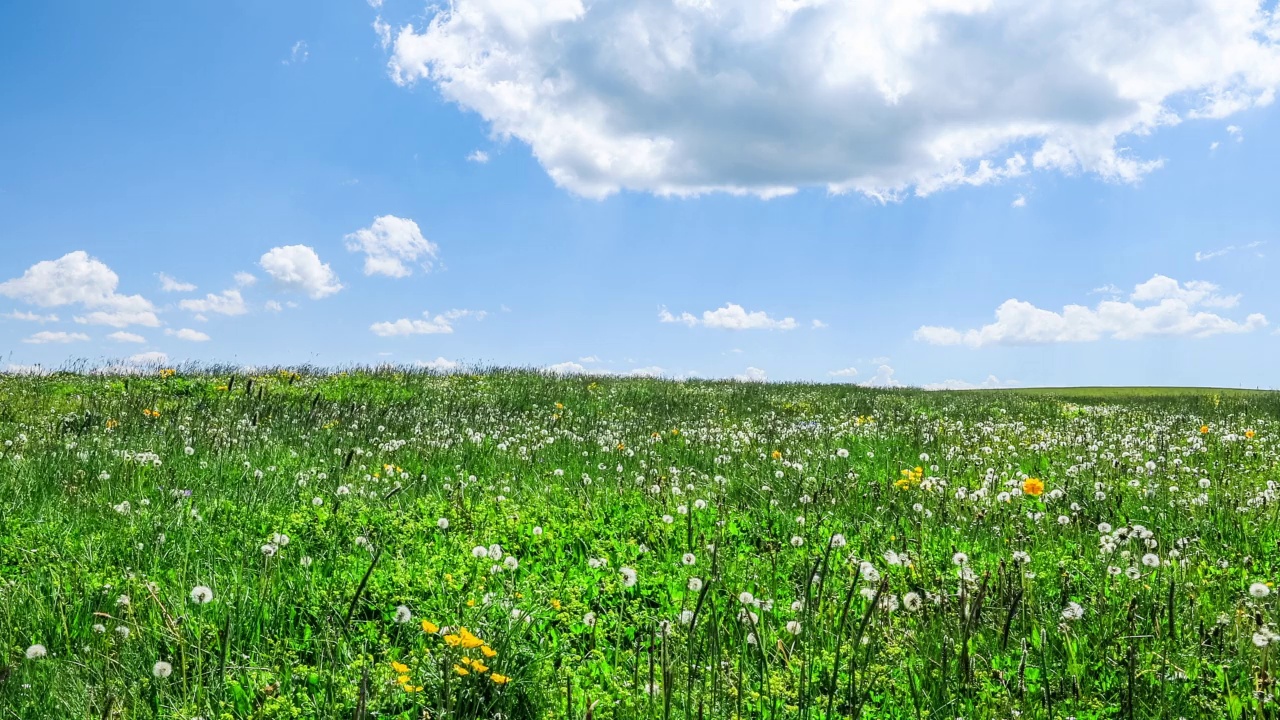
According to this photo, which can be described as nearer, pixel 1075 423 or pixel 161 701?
pixel 161 701

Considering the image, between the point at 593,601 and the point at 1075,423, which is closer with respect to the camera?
the point at 593,601

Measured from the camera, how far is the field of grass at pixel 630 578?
2.86m

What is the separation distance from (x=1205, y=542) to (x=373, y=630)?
5.23 m

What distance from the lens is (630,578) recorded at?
3.46 metres

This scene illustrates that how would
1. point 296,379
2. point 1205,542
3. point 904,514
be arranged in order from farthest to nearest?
point 296,379 < point 904,514 < point 1205,542

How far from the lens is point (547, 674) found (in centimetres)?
300

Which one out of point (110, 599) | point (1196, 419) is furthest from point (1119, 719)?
point (1196, 419)

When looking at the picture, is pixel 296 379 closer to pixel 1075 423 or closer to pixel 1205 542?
pixel 1075 423

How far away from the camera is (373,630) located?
339cm

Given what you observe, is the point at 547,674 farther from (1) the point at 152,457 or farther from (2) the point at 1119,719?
(1) the point at 152,457

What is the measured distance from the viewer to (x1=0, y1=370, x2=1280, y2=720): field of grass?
2.86 m

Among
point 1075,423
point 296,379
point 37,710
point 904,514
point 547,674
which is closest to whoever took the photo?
point 37,710

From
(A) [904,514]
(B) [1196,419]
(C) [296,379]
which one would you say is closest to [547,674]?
(A) [904,514]

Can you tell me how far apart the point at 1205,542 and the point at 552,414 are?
10052 mm
